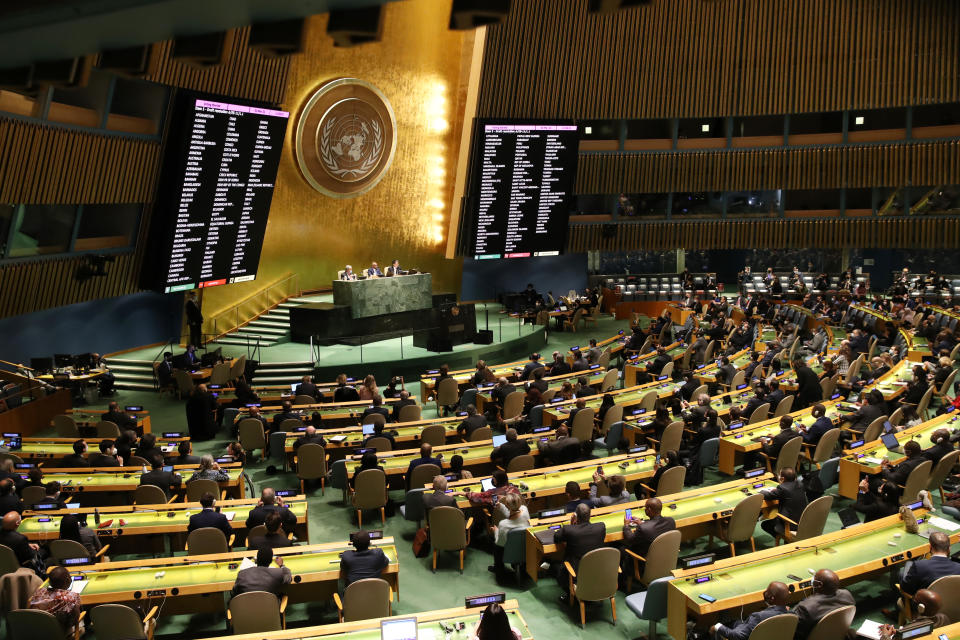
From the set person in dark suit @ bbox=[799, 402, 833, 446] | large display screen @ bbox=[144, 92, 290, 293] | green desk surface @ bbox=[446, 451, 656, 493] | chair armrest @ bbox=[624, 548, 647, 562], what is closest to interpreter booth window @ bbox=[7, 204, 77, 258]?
large display screen @ bbox=[144, 92, 290, 293]

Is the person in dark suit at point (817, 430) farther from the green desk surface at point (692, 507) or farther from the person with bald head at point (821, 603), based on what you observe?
the person with bald head at point (821, 603)

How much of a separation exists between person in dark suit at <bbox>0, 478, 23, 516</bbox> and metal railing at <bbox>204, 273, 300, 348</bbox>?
39.5ft

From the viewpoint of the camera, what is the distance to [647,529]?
25.5ft

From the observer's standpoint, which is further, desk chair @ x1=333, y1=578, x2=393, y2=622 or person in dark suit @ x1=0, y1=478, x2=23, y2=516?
person in dark suit @ x1=0, y1=478, x2=23, y2=516

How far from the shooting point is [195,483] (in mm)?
9742

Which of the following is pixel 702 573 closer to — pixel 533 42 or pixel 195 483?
pixel 195 483

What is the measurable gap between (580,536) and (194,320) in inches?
563

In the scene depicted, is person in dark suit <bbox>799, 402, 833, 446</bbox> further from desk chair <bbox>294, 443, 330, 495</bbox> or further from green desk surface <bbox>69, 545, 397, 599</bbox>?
desk chair <bbox>294, 443, 330, 495</bbox>

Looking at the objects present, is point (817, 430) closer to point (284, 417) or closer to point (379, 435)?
point (379, 435)

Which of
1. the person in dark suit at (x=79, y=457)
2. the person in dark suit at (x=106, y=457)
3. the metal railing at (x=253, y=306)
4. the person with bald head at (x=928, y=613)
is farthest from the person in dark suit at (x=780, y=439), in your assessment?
the metal railing at (x=253, y=306)

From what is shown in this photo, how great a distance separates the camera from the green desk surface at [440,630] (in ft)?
19.8

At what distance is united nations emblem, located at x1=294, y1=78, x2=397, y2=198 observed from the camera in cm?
2189

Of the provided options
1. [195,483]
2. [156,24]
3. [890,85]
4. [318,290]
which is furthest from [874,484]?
[890,85]

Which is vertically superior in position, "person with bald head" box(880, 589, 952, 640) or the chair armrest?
"person with bald head" box(880, 589, 952, 640)
